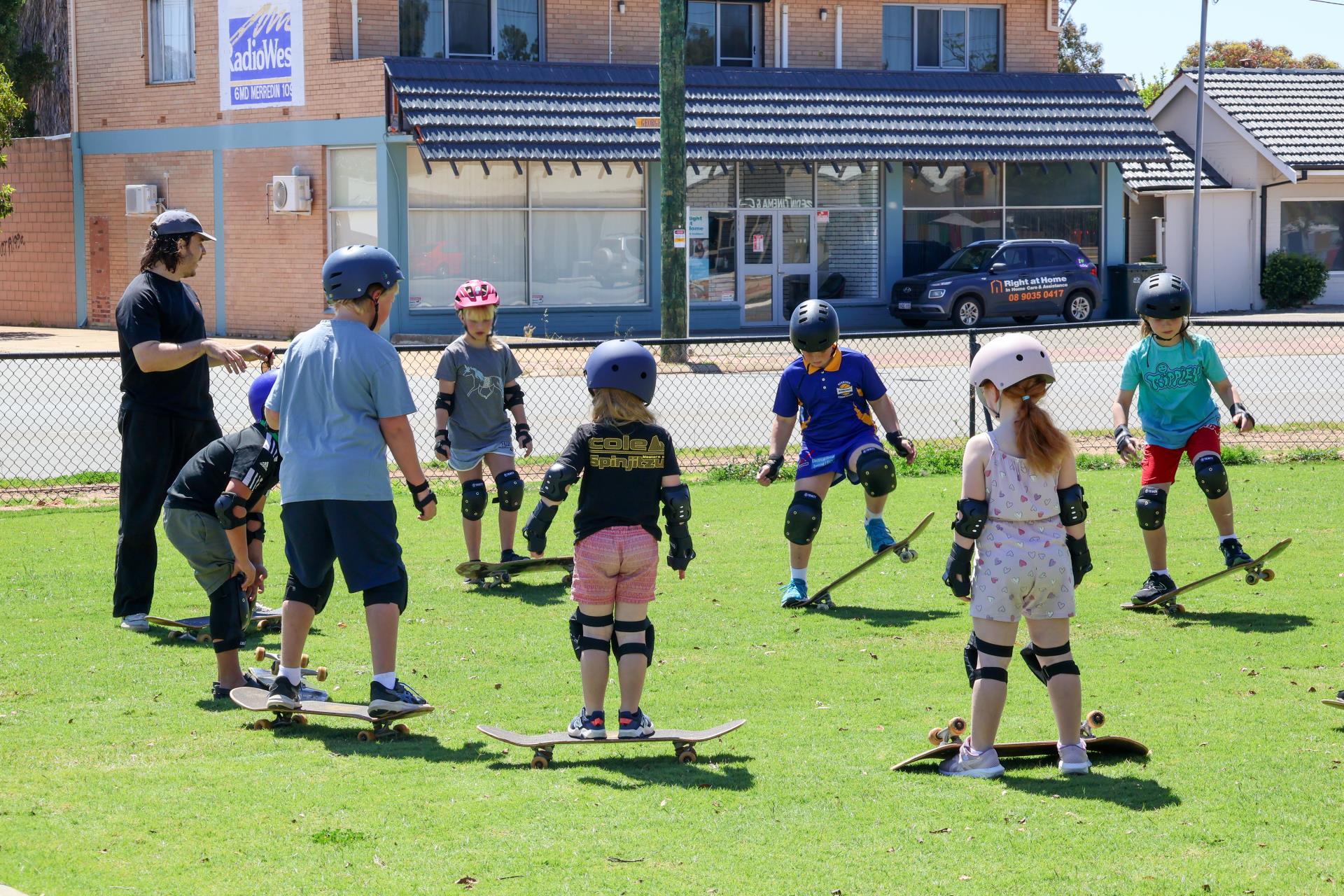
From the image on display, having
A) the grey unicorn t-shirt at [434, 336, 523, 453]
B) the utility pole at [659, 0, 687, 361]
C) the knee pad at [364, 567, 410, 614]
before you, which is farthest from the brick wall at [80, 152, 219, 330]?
the knee pad at [364, 567, 410, 614]

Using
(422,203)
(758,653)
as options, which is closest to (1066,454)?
(758,653)

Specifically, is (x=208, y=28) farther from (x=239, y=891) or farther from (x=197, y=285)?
(x=239, y=891)

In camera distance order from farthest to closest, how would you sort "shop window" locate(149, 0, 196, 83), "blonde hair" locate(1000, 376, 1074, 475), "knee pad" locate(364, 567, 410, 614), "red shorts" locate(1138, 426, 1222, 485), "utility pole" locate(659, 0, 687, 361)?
"shop window" locate(149, 0, 196, 83) → "utility pole" locate(659, 0, 687, 361) → "red shorts" locate(1138, 426, 1222, 485) → "knee pad" locate(364, 567, 410, 614) → "blonde hair" locate(1000, 376, 1074, 475)

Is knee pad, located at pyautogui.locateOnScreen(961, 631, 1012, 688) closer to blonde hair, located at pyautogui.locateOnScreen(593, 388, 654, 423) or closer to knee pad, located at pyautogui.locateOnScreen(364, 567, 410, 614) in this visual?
blonde hair, located at pyautogui.locateOnScreen(593, 388, 654, 423)

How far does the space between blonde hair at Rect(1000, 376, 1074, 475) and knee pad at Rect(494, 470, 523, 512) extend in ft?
13.9

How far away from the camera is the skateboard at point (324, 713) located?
6.04 m

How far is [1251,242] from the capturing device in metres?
36.6

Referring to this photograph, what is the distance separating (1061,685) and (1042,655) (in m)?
0.14

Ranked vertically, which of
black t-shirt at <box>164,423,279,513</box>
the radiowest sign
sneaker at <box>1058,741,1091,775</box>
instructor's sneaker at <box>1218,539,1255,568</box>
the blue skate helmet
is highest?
the radiowest sign

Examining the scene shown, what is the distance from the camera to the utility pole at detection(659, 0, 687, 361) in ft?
67.9

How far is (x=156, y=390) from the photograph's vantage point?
768 cm

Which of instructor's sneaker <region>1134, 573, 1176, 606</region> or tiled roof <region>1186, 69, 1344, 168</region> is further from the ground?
tiled roof <region>1186, 69, 1344, 168</region>

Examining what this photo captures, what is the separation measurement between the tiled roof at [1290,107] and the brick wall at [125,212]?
76.9 feet

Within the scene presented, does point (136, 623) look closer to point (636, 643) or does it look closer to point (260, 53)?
point (636, 643)
